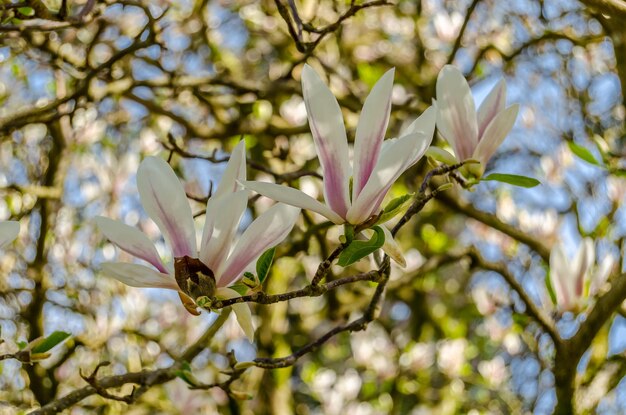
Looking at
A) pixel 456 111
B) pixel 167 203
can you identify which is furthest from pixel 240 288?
pixel 456 111

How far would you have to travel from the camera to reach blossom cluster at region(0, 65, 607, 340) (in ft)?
2.46

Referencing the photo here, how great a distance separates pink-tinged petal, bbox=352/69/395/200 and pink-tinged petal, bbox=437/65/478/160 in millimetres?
185

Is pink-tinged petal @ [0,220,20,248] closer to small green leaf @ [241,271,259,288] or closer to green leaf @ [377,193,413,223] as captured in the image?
small green leaf @ [241,271,259,288]

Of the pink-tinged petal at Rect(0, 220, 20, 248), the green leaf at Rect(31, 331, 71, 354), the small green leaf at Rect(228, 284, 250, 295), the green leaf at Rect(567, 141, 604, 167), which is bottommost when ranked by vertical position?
the green leaf at Rect(31, 331, 71, 354)

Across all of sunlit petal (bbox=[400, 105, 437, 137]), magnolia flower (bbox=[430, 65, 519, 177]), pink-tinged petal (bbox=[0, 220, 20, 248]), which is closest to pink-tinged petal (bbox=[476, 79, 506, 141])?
magnolia flower (bbox=[430, 65, 519, 177])

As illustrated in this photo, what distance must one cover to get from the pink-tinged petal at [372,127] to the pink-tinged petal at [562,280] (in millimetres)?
838

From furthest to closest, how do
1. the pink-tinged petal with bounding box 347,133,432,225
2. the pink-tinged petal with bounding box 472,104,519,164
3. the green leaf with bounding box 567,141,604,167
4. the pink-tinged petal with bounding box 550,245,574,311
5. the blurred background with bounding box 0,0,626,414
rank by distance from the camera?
the blurred background with bounding box 0,0,626,414 → the pink-tinged petal with bounding box 550,245,574,311 → the green leaf with bounding box 567,141,604,167 → the pink-tinged petal with bounding box 472,104,519,164 → the pink-tinged petal with bounding box 347,133,432,225

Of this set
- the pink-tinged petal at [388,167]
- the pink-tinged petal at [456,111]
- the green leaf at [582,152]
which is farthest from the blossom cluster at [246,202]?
the green leaf at [582,152]

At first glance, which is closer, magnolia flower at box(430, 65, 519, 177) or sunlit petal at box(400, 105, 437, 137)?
sunlit petal at box(400, 105, 437, 137)

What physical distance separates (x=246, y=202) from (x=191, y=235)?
72mm

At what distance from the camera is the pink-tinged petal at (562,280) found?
149 cm

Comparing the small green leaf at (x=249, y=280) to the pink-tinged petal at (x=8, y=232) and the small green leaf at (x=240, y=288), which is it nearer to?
the small green leaf at (x=240, y=288)

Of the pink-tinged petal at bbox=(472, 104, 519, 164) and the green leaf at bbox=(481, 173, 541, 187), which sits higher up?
the pink-tinged petal at bbox=(472, 104, 519, 164)

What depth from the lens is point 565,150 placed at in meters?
3.51
